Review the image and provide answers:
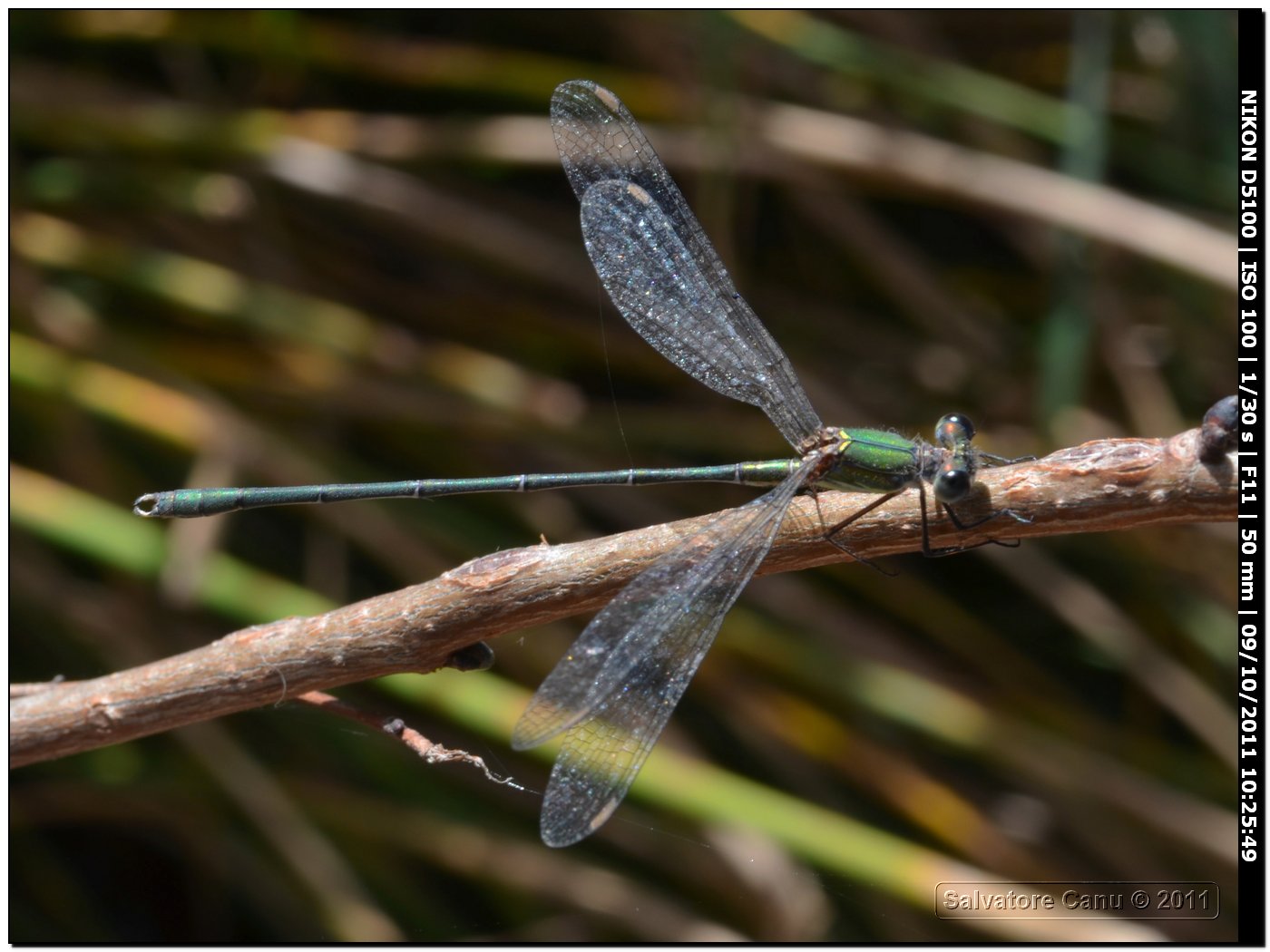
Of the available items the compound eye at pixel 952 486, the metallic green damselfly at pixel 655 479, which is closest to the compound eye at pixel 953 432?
the metallic green damselfly at pixel 655 479

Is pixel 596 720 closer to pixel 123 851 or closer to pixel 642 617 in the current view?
pixel 642 617

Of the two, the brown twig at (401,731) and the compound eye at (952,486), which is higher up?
the compound eye at (952,486)

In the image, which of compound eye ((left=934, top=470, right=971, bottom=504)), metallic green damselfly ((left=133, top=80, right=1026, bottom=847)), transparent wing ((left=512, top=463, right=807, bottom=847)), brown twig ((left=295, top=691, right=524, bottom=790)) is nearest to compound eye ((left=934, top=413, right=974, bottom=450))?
metallic green damselfly ((left=133, top=80, right=1026, bottom=847))

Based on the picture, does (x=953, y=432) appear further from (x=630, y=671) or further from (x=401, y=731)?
(x=401, y=731)

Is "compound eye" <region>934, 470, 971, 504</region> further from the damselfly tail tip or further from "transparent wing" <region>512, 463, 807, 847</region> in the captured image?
the damselfly tail tip

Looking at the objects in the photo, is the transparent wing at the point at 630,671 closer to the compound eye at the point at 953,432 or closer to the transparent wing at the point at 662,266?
the compound eye at the point at 953,432

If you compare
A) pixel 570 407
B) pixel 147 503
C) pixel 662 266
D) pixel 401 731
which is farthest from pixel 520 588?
pixel 570 407

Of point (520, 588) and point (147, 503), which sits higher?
point (147, 503)
